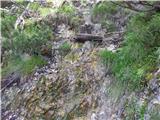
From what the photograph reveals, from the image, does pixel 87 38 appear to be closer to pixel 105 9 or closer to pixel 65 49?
pixel 65 49

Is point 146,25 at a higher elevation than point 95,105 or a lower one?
higher

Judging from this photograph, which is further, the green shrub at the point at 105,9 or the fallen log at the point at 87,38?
the green shrub at the point at 105,9

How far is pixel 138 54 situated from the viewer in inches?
250

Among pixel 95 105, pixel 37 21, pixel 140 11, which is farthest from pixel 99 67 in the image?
pixel 37 21

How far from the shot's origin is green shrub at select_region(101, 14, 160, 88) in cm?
609

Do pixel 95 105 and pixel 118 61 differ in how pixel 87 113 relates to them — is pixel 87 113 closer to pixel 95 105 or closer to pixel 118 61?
pixel 95 105

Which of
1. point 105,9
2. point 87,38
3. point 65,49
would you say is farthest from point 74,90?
point 105,9

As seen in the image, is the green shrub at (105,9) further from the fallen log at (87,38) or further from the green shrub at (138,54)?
the green shrub at (138,54)

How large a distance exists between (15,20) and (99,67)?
244 centimetres

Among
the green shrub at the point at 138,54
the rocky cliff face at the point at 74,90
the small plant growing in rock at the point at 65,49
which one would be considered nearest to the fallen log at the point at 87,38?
the rocky cliff face at the point at 74,90

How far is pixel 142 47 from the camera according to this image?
6336 millimetres

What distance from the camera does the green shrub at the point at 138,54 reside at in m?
6.09

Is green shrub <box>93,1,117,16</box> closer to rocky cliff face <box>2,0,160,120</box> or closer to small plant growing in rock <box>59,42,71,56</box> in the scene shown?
rocky cliff face <box>2,0,160,120</box>

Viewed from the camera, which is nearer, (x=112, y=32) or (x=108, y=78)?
(x=108, y=78)
